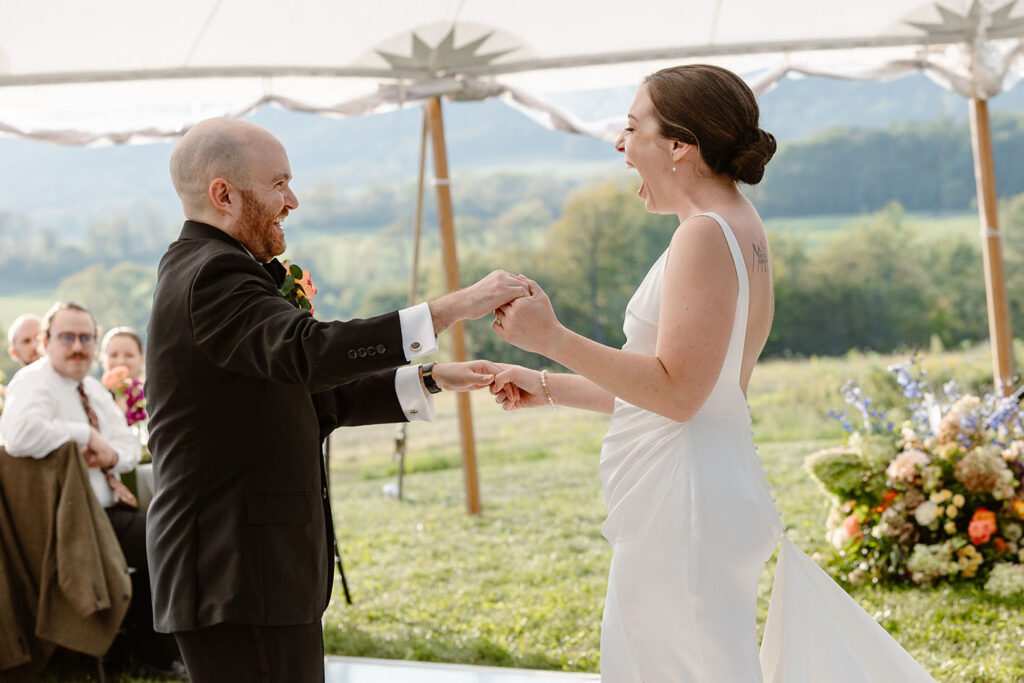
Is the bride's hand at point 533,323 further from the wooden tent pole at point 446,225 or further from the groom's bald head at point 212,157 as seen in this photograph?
the wooden tent pole at point 446,225

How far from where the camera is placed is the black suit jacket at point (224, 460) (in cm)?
218

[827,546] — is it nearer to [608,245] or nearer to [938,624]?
[938,624]

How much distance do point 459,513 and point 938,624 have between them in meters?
4.75

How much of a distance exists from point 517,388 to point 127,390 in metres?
3.63

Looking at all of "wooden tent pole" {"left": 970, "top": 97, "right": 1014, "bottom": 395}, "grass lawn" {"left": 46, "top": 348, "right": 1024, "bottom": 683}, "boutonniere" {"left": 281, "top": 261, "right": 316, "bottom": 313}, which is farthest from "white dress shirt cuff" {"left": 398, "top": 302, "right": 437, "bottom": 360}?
"wooden tent pole" {"left": 970, "top": 97, "right": 1014, "bottom": 395}

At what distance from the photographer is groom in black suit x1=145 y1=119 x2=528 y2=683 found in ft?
7.06

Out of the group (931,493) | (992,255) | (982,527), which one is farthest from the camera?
(992,255)

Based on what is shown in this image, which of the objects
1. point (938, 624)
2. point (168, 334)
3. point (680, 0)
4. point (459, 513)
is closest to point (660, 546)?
point (168, 334)

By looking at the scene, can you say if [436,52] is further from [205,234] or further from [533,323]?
[533,323]

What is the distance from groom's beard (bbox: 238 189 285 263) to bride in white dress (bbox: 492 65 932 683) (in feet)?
1.78

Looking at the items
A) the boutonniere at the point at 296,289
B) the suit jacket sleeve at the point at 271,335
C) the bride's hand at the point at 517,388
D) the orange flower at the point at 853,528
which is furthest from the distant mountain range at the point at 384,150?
the suit jacket sleeve at the point at 271,335

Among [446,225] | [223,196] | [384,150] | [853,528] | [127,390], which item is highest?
[384,150]

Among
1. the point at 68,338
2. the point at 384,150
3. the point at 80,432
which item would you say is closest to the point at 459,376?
the point at 80,432

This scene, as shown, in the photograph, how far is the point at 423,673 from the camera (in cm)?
478
